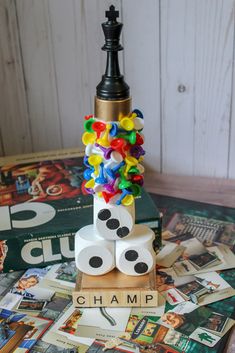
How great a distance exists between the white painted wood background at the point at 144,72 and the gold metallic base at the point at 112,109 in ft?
1.37

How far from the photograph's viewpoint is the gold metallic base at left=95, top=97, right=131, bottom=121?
2.47 feet

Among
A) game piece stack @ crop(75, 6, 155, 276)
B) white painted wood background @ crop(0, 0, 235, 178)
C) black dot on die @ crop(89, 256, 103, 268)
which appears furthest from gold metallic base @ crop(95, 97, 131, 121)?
white painted wood background @ crop(0, 0, 235, 178)

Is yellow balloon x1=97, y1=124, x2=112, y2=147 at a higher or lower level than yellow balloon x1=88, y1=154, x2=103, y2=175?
higher

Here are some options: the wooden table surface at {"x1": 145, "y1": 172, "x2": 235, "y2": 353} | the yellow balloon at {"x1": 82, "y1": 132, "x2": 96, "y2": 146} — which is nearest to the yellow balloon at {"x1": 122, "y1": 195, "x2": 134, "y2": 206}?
the yellow balloon at {"x1": 82, "y1": 132, "x2": 96, "y2": 146}

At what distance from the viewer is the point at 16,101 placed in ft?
4.13

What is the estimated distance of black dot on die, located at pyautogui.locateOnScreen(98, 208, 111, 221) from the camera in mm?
796

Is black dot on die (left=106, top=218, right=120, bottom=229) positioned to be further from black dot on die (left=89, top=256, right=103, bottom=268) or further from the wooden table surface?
the wooden table surface

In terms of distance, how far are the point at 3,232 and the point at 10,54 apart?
49 centimetres

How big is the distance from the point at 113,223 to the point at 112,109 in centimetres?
18

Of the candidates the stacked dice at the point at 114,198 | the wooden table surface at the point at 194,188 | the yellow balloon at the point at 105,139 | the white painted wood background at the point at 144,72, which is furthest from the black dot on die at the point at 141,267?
the white painted wood background at the point at 144,72

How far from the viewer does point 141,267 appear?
82 cm

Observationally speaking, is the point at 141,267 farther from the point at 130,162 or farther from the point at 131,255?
the point at 130,162

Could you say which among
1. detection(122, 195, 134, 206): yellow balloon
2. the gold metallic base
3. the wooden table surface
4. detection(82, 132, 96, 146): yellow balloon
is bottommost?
the wooden table surface

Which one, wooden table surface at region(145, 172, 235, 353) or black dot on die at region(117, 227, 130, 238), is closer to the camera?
black dot on die at region(117, 227, 130, 238)
